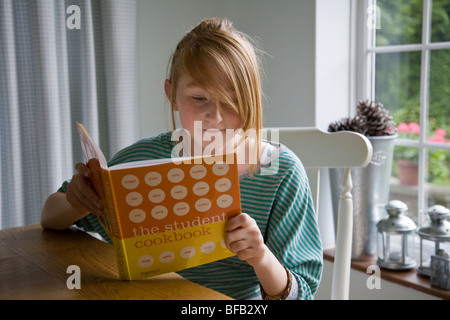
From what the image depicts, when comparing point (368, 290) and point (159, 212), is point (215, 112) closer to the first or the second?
point (159, 212)

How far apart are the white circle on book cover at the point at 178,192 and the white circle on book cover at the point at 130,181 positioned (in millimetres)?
53

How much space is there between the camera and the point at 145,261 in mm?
748

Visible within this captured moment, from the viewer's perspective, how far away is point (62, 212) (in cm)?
104

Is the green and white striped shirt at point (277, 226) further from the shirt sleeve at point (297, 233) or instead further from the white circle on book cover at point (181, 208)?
the white circle on book cover at point (181, 208)

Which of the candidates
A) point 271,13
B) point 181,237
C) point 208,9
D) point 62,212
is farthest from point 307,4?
point 181,237

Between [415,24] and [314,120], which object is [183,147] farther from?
[415,24]

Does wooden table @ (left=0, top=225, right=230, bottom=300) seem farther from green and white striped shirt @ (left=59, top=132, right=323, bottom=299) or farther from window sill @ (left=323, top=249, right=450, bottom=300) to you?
window sill @ (left=323, top=249, right=450, bottom=300)

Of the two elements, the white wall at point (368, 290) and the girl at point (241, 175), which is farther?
the white wall at point (368, 290)

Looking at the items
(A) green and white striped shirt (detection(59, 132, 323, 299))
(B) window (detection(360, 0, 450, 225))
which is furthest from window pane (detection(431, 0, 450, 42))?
(A) green and white striped shirt (detection(59, 132, 323, 299))

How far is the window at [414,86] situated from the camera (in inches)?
66.2

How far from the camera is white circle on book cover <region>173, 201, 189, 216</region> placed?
0.73 m

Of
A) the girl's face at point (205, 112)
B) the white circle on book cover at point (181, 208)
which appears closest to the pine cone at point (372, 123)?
the girl's face at point (205, 112)

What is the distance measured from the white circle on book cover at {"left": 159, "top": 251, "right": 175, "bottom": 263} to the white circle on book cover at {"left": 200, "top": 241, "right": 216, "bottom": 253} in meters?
0.05

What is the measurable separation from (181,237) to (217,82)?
0.34 m
